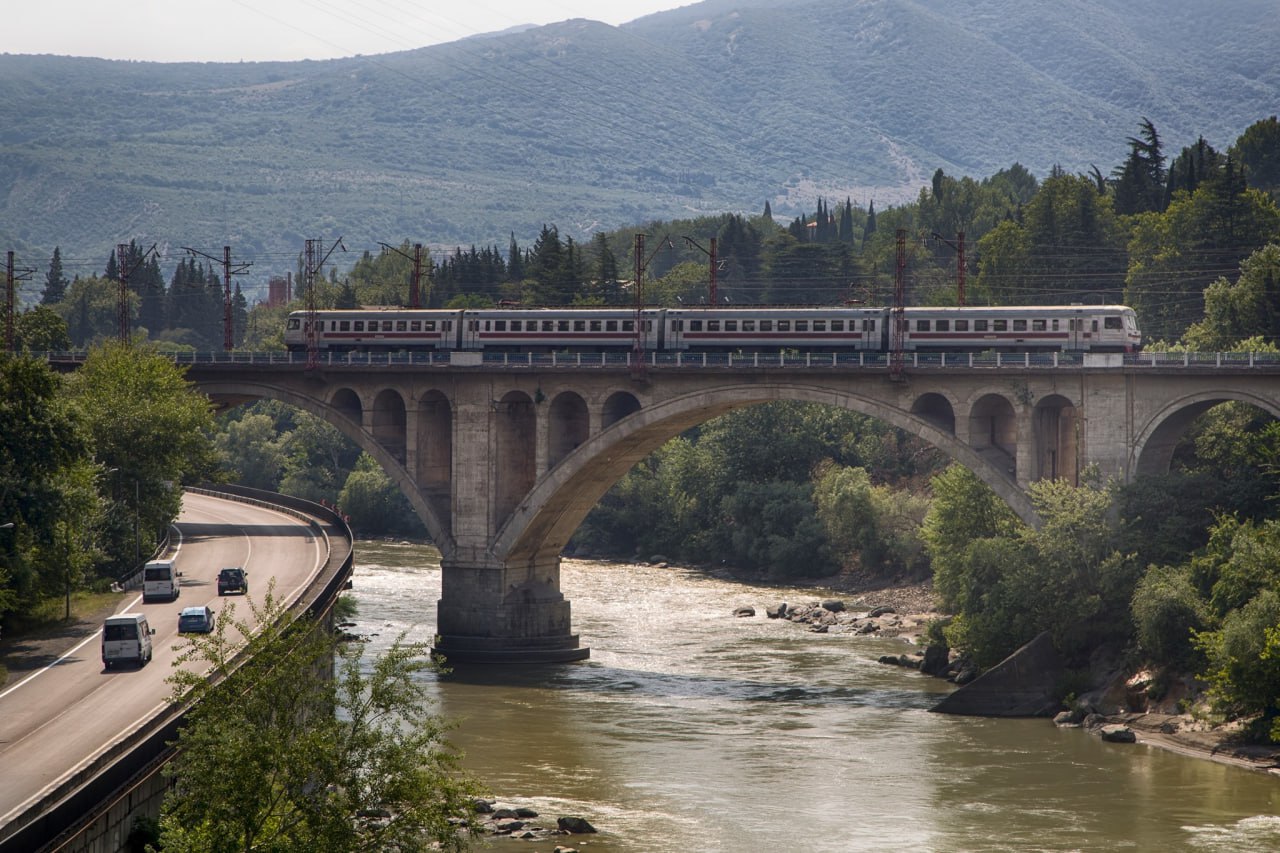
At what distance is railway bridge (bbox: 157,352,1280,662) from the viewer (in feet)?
226

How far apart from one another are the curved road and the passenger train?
12.2 metres

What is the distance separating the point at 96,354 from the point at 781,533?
42.4 metres

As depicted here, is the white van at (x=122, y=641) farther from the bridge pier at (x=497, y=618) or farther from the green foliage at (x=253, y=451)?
the green foliage at (x=253, y=451)

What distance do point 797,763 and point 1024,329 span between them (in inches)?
851

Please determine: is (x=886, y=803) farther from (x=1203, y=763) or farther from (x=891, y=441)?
(x=891, y=441)

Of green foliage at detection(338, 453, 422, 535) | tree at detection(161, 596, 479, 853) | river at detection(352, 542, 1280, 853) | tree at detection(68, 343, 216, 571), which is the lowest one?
river at detection(352, 542, 1280, 853)

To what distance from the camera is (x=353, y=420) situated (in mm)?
89125

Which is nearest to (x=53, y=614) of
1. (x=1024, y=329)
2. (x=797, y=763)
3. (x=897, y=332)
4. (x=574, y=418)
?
(x=797, y=763)

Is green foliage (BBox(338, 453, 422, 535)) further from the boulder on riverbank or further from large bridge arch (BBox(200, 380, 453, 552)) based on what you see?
the boulder on riverbank

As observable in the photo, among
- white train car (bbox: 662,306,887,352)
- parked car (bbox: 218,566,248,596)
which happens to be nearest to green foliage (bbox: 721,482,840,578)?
white train car (bbox: 662,306,887,352)

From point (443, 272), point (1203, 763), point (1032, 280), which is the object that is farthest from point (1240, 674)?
point (443, 272)

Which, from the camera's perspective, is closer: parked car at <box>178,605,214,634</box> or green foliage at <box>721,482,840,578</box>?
parked car at <box>178,605,214,634</box>

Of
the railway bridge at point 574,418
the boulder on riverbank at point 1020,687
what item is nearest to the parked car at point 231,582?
the railway bridge at point 574,418

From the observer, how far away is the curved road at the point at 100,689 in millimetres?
38656
